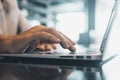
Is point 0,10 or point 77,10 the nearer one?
point 0,10

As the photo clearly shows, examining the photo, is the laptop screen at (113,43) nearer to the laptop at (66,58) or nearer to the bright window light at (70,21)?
the laptop at (66,58)

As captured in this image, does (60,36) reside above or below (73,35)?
above

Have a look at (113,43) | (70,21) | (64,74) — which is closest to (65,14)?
(70,21)

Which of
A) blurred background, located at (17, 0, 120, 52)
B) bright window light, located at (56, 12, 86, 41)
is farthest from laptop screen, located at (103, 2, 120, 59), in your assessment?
bright window light, located at (56, 12, 86, 41)

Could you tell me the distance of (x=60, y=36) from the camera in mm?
550

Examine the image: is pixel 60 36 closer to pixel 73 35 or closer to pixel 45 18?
pixel 73 35

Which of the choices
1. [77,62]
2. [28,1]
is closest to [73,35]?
[28,1]

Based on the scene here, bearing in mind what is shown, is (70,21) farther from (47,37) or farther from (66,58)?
(66,58)

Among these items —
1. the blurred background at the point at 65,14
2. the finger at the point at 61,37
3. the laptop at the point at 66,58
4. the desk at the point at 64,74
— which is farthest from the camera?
the blurred background at the point at 65,14

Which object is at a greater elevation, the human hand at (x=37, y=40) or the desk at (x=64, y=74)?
the human hand at (x=37, y=40)

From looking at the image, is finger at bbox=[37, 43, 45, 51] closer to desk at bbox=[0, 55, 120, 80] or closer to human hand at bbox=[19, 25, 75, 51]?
human hand at bbox=[19, 25, 75, 51]

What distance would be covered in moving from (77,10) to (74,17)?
4.3 inches

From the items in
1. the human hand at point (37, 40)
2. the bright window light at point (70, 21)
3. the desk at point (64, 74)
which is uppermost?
the human hand at point (37, 40)

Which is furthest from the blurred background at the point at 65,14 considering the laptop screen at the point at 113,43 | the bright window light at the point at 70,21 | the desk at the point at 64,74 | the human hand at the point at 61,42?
the desk at the point at 64,74
